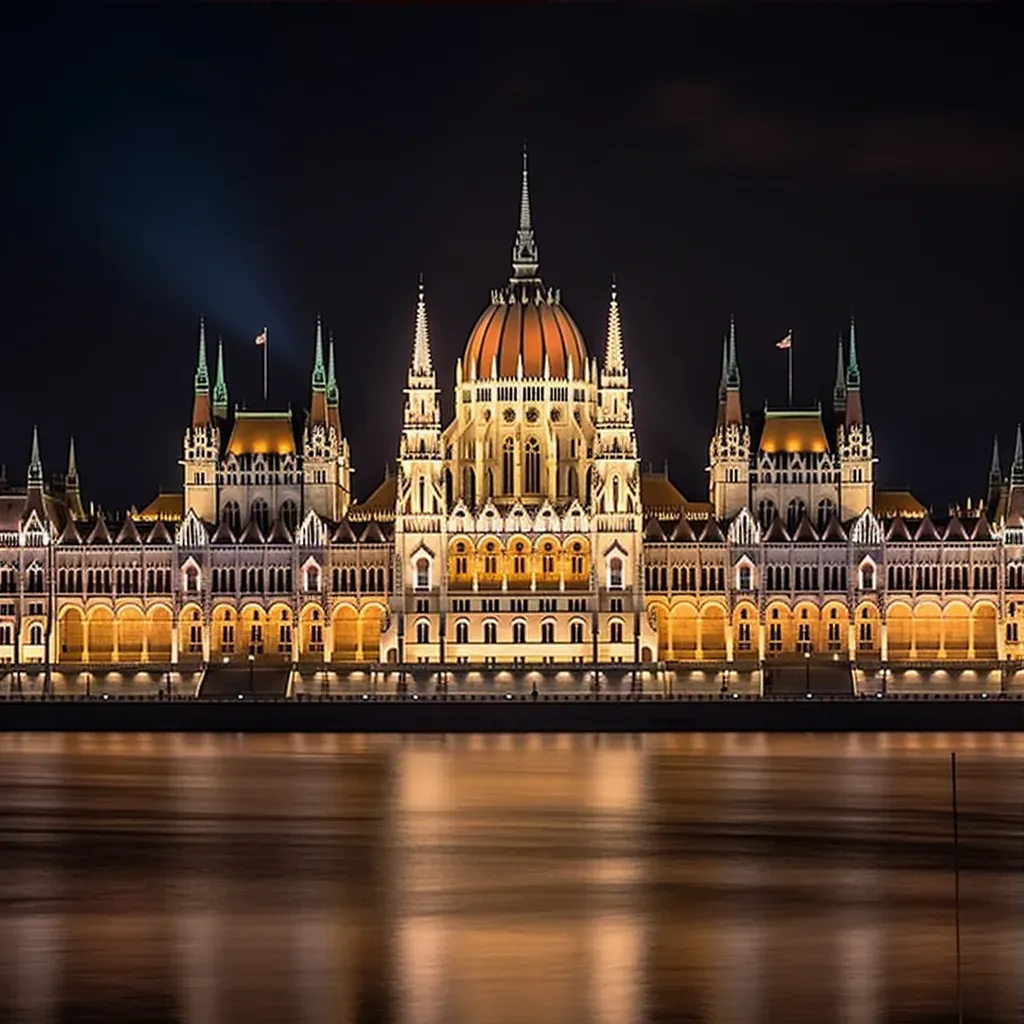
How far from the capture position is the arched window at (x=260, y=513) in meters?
138

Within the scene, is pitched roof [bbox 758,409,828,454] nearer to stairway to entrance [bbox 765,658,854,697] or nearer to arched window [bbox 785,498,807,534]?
arched window [bbox 785,498,807,534]

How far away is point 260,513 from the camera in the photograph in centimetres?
13862

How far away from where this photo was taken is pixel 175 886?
181 ft

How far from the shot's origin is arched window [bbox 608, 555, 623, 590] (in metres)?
130

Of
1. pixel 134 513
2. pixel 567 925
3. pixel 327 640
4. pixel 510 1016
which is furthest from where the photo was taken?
pixel 134 513

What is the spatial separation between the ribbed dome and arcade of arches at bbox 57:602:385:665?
1174 centimetres

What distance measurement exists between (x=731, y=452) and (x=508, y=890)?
276 feet

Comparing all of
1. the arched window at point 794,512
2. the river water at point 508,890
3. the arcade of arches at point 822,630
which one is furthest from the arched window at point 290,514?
the river water at point 508,890

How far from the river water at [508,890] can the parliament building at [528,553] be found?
124 ft

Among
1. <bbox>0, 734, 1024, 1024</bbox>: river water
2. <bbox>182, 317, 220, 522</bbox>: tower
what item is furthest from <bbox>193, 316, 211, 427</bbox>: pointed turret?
<bbox>0, 734, 1024, 1024</bbox>: river water

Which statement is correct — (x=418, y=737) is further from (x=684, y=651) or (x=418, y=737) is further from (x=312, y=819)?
(x=312, y=819)

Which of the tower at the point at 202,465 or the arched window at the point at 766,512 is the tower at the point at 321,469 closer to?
the tower at the point at 202,465

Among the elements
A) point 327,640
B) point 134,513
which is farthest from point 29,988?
point 134,513

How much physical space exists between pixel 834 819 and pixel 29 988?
1190 inches
